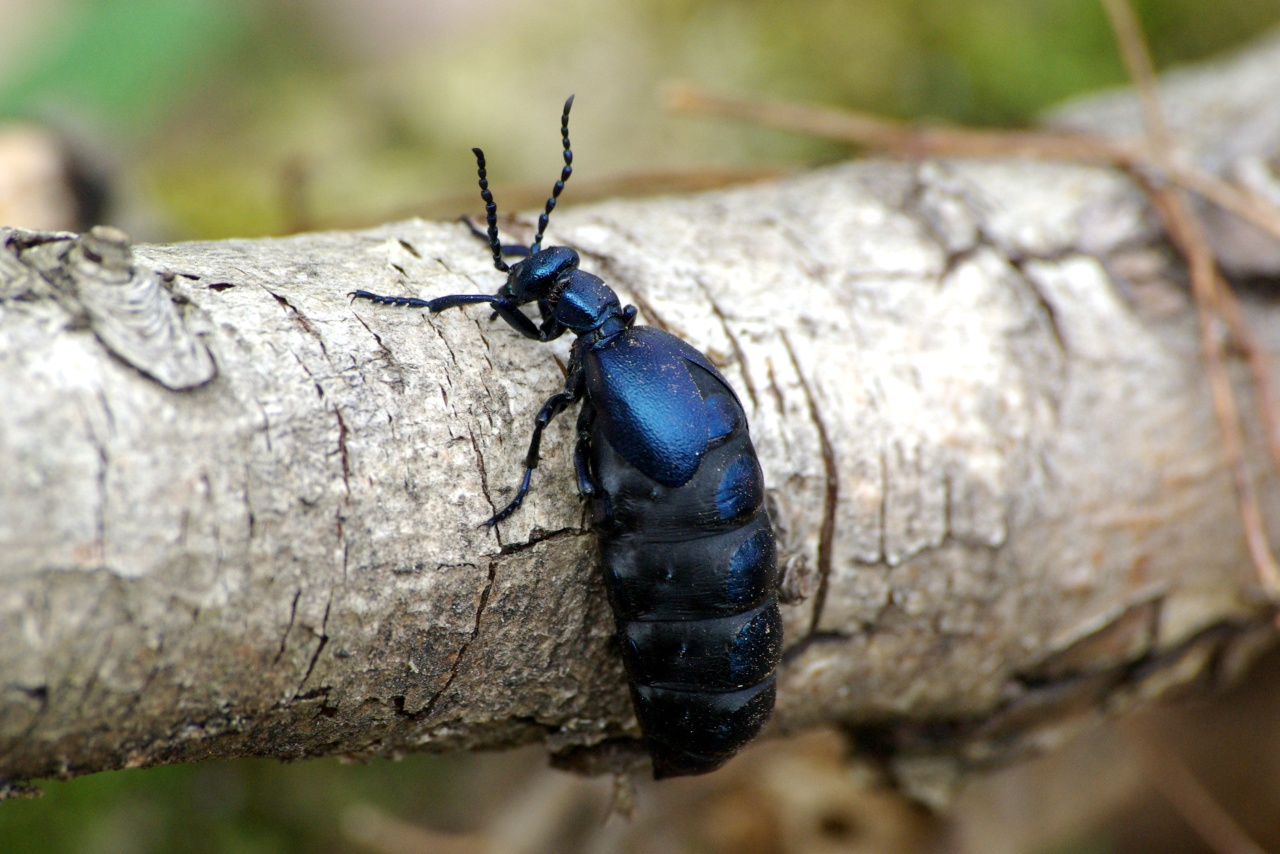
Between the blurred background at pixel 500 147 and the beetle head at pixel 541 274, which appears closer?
the beetle head at pixel 541 274

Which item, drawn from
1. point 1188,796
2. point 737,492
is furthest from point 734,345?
point 1188,796

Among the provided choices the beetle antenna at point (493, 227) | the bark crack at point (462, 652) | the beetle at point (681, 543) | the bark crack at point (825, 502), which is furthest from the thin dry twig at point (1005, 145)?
the bark crack at point (462, 652)

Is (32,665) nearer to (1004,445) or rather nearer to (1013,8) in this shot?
(1004,445)

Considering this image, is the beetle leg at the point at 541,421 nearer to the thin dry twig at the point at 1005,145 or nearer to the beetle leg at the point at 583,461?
the beetle leg at the point at 583,461

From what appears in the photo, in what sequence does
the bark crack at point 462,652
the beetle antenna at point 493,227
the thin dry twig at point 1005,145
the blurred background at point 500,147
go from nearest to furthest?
the bark crack at point 462,652 < the beetle antenna at point 493,227 < the thin dry twig at point 1005,145 < the blurred background at point 500,147

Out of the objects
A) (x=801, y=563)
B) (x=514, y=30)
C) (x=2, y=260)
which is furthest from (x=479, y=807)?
(x=514, y=30)

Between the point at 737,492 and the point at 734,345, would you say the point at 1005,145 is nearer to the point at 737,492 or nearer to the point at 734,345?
the point at 734,345
